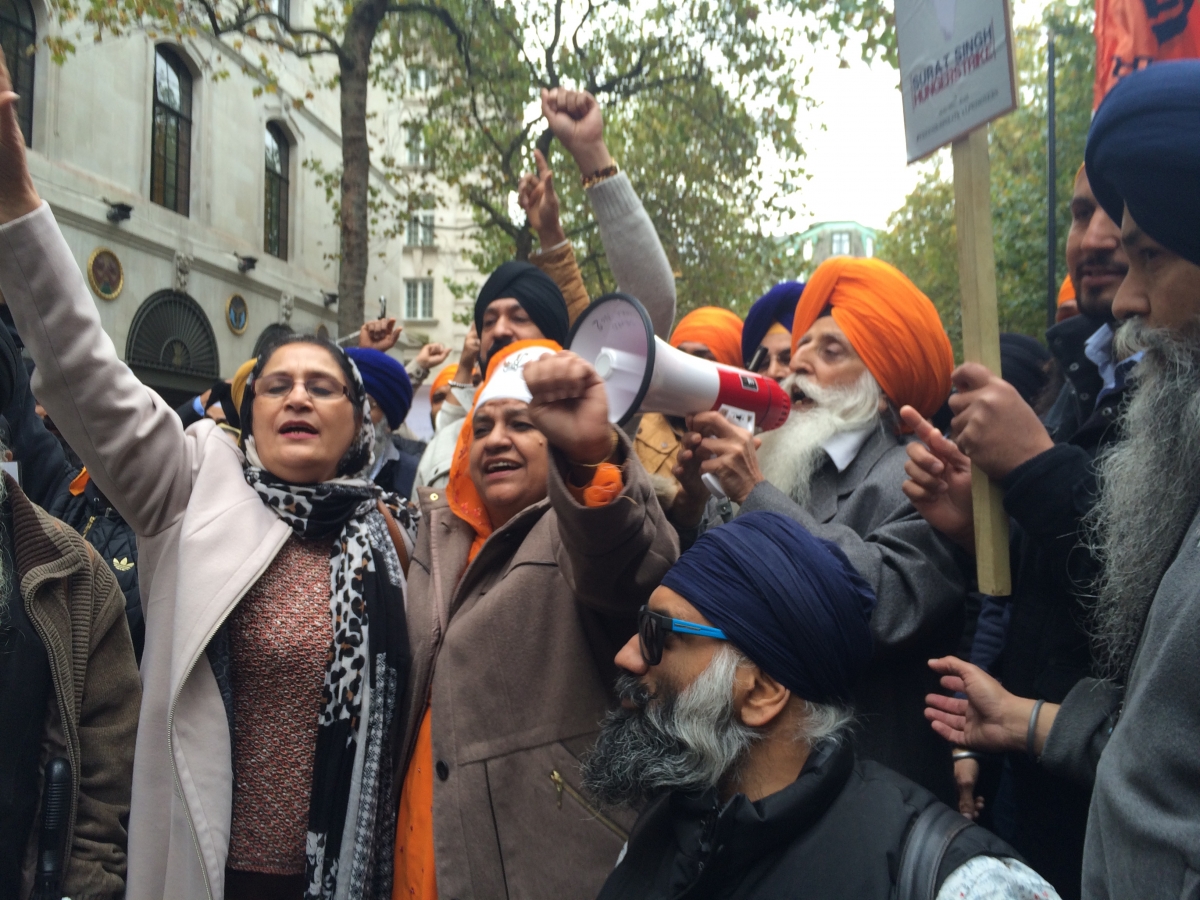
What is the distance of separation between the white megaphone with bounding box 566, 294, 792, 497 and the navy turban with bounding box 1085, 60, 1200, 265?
956mm

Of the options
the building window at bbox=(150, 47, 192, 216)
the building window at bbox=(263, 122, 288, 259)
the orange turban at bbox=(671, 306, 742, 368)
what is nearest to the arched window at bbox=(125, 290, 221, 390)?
the building window at bbox=(150, 47, 192, 216)

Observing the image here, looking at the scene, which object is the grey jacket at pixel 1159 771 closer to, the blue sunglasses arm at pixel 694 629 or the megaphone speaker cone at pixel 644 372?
the blue sunglasses arm at pixel 694 629

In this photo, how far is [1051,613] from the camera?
2.04 metres

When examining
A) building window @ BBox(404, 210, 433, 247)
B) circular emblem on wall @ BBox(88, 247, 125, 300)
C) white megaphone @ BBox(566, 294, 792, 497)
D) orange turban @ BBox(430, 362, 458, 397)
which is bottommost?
white megaphone @ BBox(566, 294, 792, 497)

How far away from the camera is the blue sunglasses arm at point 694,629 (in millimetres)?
1845

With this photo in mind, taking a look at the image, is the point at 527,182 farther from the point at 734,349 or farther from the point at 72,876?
the point at 72,876

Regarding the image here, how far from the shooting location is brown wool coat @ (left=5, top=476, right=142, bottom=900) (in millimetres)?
2209

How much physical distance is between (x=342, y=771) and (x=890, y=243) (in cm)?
2585

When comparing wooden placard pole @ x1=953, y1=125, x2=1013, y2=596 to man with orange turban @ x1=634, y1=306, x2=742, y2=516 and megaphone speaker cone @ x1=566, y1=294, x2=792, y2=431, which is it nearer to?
megaphone speaker cone @ x1=566, y1=294, x2=792, y2=431

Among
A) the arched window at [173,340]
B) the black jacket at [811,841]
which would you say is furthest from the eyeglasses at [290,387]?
the arched window at [173,340]

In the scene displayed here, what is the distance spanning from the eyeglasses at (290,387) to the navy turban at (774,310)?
1786 millimetres

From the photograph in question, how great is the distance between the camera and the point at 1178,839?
3.73ft

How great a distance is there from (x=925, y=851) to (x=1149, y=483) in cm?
71

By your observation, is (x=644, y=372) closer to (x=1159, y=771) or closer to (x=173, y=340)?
(x=1159, y=771)
